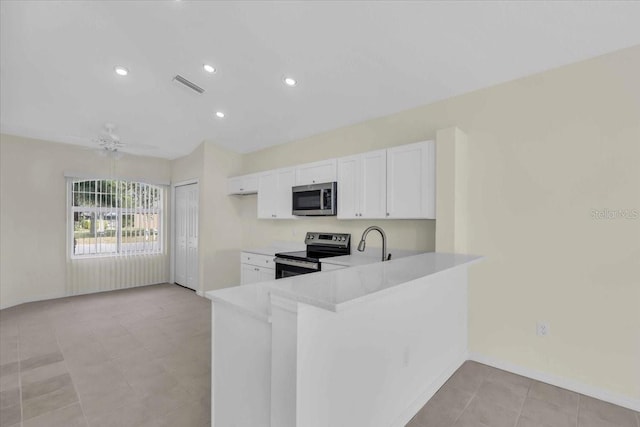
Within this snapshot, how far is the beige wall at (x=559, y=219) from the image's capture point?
2.25 m

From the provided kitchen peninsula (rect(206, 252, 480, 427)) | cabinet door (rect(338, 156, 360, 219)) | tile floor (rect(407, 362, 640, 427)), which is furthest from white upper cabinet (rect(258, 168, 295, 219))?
tile floor (rect(407, 362, 640, 427))

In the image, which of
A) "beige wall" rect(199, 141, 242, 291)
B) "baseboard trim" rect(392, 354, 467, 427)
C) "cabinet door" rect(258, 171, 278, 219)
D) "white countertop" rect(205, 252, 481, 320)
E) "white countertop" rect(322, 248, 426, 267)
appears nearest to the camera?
"white countertop" rect(205, 252, 481, 320)

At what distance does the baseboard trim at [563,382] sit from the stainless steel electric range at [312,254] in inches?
71.3

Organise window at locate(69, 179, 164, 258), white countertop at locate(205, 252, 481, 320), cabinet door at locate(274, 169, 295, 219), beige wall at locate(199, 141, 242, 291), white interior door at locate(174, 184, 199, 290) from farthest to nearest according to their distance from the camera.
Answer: white interior door at locate(174, 184, 199, 290) < window at locate(69, 179, 164, 258) < beige wall at locate(199, 141, 242, 291) < cabinet door at locate(274, 169, 295, 219) < white countertop at locate(205, 252, 481, 320)

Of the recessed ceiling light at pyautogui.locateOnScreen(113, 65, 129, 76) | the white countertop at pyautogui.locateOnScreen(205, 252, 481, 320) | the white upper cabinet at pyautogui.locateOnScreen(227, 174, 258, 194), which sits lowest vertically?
the white countertop at pyautogui.locateOnScreen(205, 252, 481, 320)

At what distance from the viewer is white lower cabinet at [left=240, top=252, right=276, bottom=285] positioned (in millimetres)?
4180

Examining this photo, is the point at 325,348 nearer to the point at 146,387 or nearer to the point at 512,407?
the point at 512,407

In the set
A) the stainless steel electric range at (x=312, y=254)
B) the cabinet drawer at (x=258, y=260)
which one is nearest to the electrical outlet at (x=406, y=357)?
the stainless steel electric range at (x=312, y=254)

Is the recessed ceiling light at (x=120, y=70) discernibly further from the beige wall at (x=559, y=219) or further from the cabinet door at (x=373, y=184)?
the beige wall at (x=559, y=219)

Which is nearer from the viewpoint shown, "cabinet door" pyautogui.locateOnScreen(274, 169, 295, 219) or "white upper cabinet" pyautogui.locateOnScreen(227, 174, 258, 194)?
"cabinet door" pyautogui.locateOnScreen(274, 169, 295, 219)

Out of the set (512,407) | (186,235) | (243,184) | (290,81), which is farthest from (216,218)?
(512,407)

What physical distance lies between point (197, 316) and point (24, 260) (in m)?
3.09

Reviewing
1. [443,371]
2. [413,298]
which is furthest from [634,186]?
[443,371]

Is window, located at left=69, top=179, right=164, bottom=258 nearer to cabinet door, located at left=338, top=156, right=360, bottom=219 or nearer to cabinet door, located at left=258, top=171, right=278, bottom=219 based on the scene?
cabinet door, located at left=258, top=171, right=278, bottom=219
